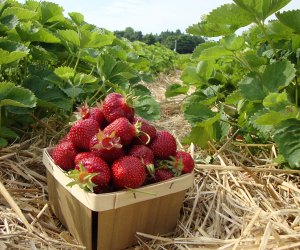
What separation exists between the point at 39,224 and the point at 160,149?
18.6 inches

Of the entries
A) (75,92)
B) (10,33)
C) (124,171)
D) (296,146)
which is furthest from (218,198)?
(10,33)

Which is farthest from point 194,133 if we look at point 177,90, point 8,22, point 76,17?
point 76,17

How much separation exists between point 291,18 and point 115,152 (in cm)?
87

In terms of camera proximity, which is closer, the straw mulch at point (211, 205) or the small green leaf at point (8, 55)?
the straw mulch at point (211, 205)

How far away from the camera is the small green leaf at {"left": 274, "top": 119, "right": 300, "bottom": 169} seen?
4.97 feet

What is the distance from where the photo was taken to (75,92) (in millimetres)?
1850

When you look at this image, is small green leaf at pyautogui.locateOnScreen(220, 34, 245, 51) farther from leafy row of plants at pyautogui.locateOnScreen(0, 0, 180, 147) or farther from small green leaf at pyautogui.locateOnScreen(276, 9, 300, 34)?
leafy row of plants at pyautogui.locateOnScreen(0, 0, 180, 147)

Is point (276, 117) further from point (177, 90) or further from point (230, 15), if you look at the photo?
point (177, 90)

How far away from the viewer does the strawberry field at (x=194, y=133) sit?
1.33 m

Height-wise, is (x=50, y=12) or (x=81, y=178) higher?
(x=50, y=12)

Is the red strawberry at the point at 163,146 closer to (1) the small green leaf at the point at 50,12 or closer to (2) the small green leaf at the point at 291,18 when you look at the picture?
(2) the small green leaf at the point at 291,18

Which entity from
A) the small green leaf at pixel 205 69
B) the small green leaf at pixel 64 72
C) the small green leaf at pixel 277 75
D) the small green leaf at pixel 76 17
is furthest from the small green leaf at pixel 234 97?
the small green leaf at pixel 76 17

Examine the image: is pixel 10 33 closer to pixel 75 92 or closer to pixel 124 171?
pixel 75 92

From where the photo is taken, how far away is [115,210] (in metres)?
1.23
